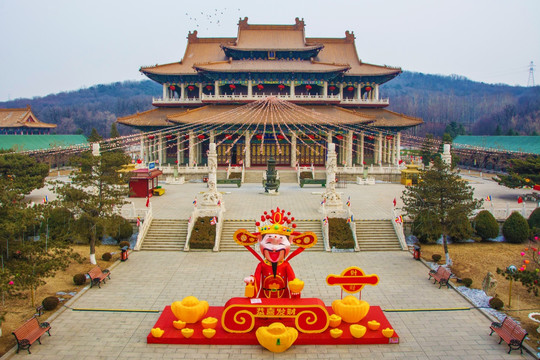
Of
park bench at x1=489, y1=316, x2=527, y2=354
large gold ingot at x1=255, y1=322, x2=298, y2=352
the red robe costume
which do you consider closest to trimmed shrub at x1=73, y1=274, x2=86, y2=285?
the red robe costume

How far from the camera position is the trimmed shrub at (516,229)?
72.0ft

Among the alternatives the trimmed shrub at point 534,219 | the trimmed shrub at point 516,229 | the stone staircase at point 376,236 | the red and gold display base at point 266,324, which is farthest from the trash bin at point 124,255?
the trimmed shrub at point 534,219

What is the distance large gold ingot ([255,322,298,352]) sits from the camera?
436 inches

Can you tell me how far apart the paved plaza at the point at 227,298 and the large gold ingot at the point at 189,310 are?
855 millimetres

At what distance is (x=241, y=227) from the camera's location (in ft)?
73.7

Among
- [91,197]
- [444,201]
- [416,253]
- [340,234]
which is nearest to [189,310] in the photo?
[91,197]

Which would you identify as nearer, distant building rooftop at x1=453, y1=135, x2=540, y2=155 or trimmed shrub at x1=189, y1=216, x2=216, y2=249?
trimmed shrub at x1=189, y1=216, x2=216, y2=249

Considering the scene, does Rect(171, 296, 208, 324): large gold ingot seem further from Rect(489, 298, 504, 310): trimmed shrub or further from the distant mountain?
the distant mountain

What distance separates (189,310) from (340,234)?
11234 mm

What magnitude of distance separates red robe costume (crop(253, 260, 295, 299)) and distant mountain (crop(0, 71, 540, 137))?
69264mm

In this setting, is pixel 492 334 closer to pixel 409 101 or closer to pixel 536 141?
pixel 536 141

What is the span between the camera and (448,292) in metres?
15.7

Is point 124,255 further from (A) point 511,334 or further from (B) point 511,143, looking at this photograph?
(B) point 511,143

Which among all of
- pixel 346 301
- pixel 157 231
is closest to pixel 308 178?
pixel 157 231
